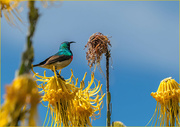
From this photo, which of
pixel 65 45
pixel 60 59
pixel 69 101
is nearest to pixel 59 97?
pixel 69 101

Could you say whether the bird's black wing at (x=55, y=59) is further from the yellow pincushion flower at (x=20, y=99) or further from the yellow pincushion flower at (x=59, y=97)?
the yellow pincushion flower at (x=20, y=99)

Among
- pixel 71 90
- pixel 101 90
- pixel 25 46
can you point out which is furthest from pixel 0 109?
pixel 101 90

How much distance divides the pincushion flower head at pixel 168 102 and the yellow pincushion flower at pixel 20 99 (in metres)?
4.82

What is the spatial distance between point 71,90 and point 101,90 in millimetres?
789

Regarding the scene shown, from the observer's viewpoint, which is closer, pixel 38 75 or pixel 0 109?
pixel 0 109

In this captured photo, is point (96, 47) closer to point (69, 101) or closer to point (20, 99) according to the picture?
point (69, 101)

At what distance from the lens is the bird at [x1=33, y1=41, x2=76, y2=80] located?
9242mm

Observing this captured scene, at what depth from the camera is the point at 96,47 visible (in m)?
8.46

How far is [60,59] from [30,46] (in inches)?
255

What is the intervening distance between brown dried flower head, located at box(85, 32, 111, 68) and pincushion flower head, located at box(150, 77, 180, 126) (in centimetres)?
161

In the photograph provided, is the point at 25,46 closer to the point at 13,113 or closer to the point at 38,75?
the point at 13,113

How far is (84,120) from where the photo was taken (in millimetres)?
7605

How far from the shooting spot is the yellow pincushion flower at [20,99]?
112 inches

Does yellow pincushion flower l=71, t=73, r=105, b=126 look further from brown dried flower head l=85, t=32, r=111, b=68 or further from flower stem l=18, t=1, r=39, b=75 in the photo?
flower stem l=18, t=1, r=39, b=75
